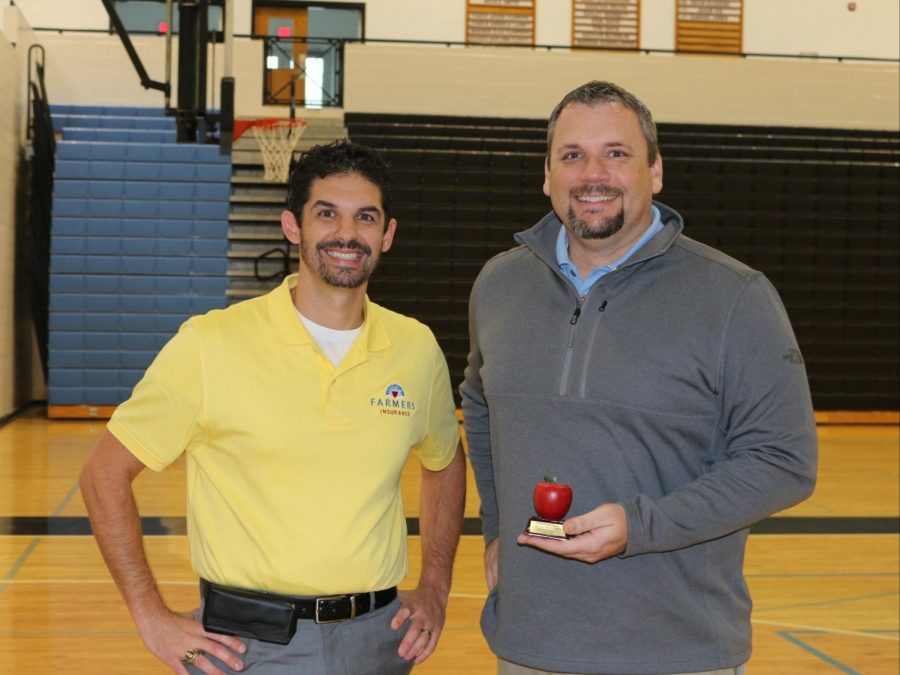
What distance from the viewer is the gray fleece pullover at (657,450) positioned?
1806mm

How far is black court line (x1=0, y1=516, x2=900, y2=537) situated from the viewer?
606cm

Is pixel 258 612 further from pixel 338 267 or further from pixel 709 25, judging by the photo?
pixel 709 25

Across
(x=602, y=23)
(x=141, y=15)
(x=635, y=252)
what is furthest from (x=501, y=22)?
(x=635, y=252)

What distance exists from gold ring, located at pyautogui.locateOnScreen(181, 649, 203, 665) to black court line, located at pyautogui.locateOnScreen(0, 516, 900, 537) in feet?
13.8

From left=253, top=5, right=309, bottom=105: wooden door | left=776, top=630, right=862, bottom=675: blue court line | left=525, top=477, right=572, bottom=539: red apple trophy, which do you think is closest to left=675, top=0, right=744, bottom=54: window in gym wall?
left=253, top=5, right=309, bottom=105: wooden door

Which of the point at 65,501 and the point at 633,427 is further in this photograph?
the point at 65,501

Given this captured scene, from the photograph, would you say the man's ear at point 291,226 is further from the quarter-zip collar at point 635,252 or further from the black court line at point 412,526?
the black court line at point 412,526

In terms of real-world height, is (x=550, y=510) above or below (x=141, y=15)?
below

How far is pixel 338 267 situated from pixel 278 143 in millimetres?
10364

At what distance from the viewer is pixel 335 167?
206 centimetres

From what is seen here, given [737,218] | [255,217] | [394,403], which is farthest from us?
[737,218]

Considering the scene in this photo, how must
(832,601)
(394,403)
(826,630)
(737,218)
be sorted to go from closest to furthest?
(394,403)
(826,630)
(832,601)
(737,218)

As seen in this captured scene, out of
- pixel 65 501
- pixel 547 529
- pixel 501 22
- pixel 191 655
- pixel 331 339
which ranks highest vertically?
pixel 501 22

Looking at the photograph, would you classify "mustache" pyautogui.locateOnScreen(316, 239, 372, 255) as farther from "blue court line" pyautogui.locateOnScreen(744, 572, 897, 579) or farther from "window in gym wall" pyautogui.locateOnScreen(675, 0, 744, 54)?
"window in gym wall" pyautogui.locateOnScreen(675, 0, 744, 54)
